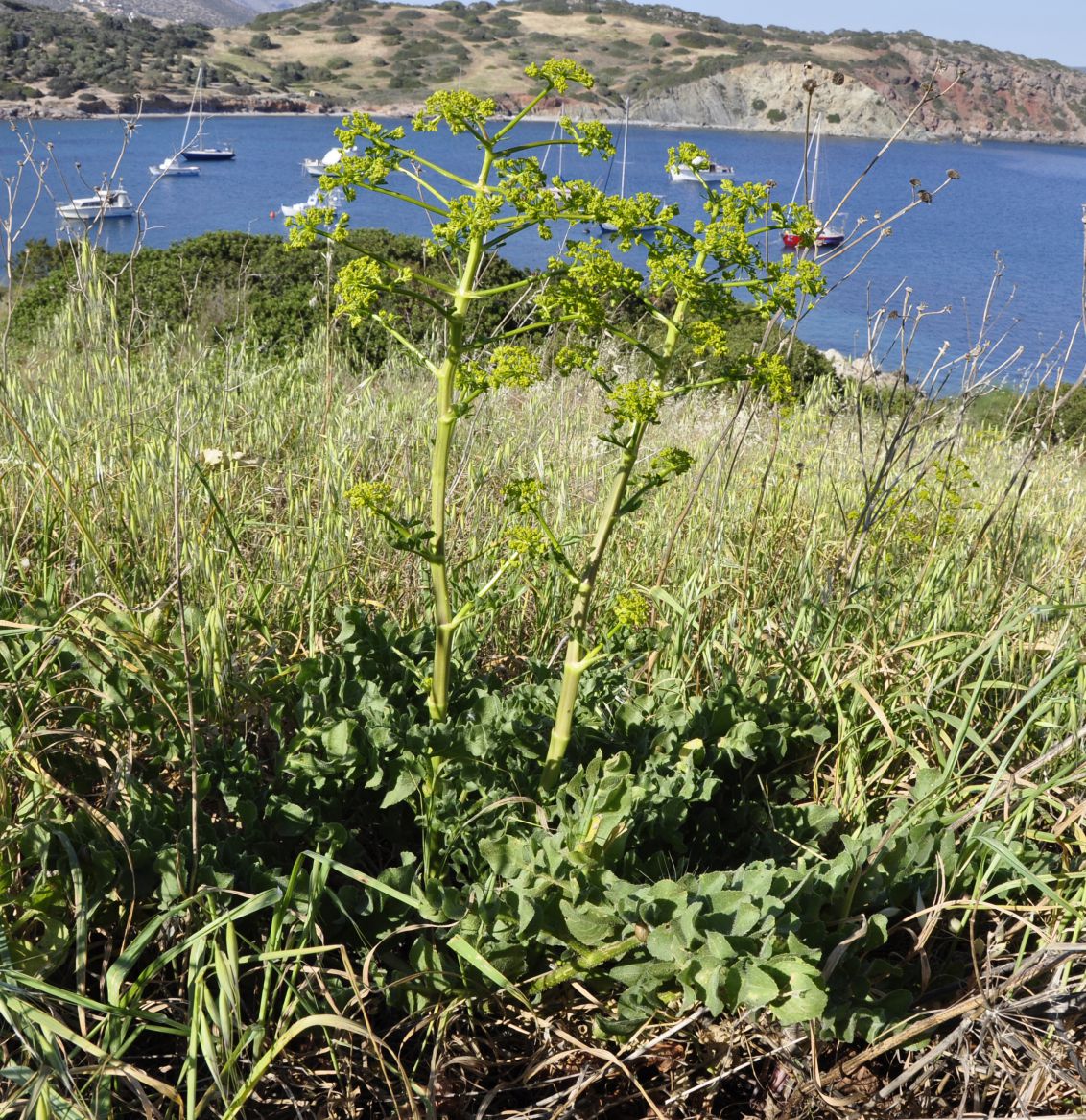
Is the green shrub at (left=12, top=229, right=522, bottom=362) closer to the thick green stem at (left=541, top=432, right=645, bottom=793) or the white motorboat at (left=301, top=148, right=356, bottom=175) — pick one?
the white motorboat at (left=301, top=148, right=356, bottom=175)

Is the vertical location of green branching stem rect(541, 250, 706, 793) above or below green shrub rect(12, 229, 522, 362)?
above

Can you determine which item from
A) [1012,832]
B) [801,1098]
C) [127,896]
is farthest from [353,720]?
[1012,832]

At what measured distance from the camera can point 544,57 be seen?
6838 cm

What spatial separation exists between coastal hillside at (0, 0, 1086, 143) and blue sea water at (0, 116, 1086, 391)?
2950 mm

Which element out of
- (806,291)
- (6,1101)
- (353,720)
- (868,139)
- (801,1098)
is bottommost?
(801,1098)

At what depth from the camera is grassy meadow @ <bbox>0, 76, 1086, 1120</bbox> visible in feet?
5.25

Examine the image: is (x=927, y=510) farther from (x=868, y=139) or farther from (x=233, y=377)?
(x=868, y=139)

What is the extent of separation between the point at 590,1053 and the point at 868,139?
290 ft

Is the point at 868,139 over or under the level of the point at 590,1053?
over

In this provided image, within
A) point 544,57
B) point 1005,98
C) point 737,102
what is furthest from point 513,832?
point 1005,98

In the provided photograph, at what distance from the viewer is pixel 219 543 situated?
297 centimetres

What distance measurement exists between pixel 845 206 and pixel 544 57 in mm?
52535

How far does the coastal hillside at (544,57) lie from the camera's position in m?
54.8

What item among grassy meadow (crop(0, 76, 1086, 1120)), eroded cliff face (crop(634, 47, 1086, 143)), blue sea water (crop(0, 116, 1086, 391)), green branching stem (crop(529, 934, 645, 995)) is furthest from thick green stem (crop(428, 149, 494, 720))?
eroded cliff face (crop(634, 47, 1086, 143))
